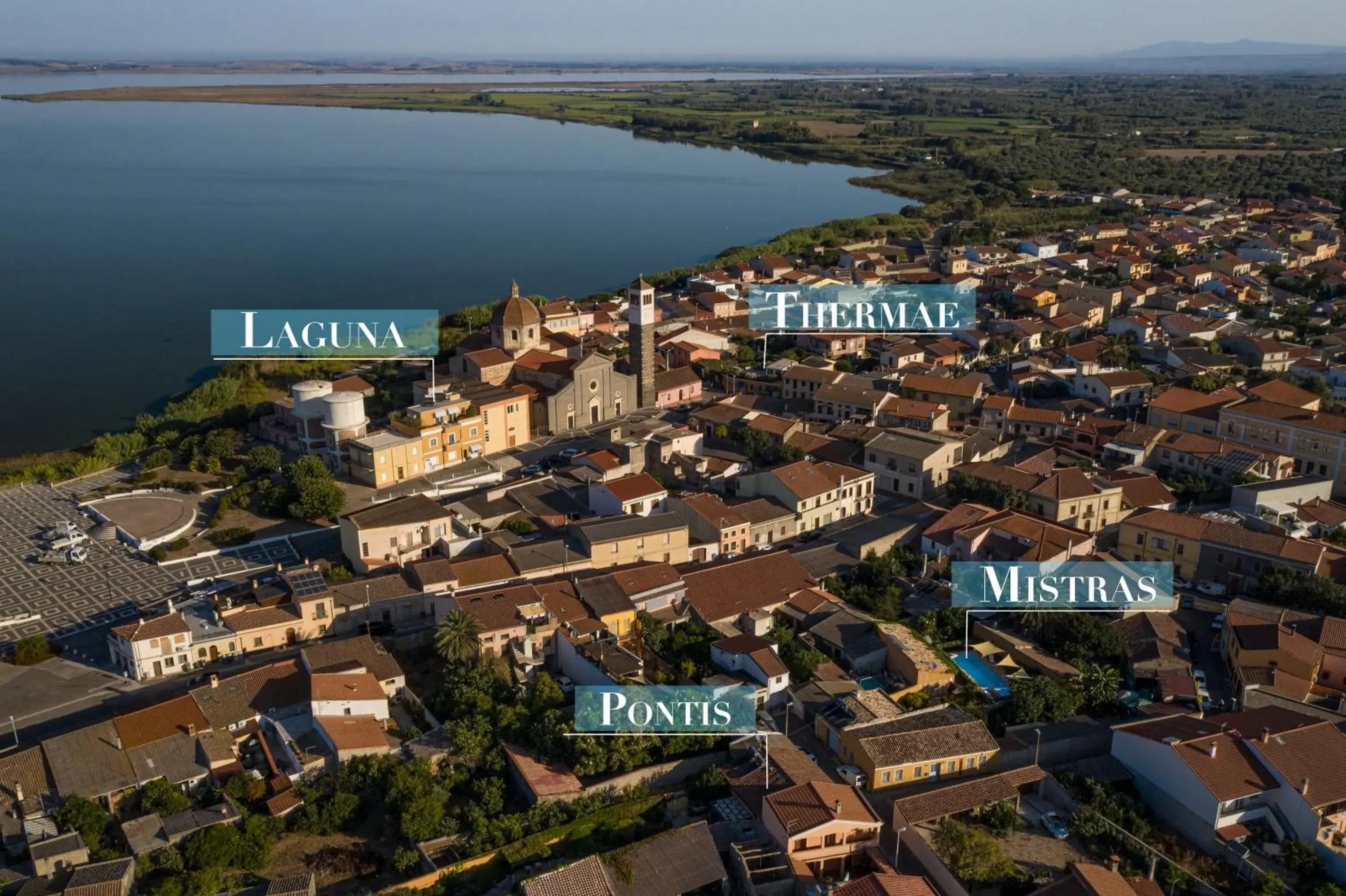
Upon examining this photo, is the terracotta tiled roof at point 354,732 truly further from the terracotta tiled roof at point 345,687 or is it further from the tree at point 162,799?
the tree at point 162,799

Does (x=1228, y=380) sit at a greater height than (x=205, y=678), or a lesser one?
greater

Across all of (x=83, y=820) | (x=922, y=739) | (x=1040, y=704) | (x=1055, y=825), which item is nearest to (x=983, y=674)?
(x=1040, y=704)

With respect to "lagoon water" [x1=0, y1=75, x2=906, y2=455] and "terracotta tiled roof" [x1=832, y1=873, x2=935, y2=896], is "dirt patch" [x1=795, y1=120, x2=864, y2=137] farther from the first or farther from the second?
"terracotta tiled roof" [x1=832, y1=873, x2=935, y2=896]

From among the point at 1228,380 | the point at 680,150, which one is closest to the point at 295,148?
the point at 680,150

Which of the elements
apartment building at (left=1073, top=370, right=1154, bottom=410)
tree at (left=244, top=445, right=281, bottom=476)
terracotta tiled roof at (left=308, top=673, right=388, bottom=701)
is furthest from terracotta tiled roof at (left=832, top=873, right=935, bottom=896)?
apartment building at (left=1073, top=370, right=1154, bottom=410)

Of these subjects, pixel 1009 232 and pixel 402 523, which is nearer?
pixel 402 523

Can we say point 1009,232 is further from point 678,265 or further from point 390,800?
point 390,800
